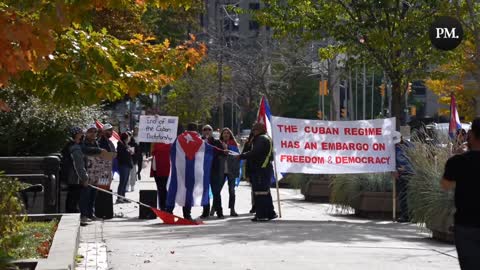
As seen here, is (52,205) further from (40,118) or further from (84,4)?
(84,4)

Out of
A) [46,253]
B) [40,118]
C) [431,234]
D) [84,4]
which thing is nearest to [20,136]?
[40,118]

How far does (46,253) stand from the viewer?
9.66 m

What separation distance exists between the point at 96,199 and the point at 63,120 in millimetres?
2629

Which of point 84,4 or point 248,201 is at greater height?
point 84,4

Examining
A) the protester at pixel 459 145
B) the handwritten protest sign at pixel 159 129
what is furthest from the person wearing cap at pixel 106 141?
the protester at pixel 459 145

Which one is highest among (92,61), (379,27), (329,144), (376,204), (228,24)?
(228,24)

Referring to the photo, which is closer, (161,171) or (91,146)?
(91,146)

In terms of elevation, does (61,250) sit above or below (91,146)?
below

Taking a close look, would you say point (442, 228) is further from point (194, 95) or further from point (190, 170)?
point (194, 95)

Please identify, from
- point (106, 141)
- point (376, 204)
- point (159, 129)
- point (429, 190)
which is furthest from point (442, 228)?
point (159, 129)

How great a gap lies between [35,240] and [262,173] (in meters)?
7.00

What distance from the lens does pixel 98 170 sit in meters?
17.5
